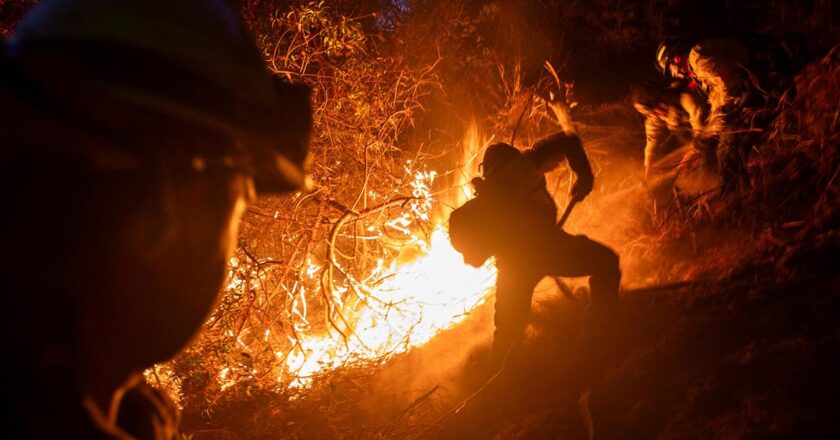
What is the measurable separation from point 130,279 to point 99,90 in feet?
1.75

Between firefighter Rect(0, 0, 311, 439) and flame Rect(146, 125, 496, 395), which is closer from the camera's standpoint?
firefighter Rect(0, 0, 311, 439)

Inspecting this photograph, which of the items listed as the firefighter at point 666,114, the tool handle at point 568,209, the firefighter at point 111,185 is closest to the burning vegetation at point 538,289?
the firefighter at point 666,114

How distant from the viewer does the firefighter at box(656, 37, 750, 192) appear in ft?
16.7

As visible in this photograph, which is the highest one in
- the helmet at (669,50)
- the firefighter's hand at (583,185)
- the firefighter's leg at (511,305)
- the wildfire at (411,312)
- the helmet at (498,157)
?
the helmet at (498,157)

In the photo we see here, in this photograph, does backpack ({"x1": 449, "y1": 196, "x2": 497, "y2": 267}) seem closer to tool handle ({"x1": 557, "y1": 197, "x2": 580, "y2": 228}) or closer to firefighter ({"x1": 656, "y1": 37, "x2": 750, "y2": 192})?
tool handle ({"x1": 557, "y1": 197, "x2": 580, "y2": 228})

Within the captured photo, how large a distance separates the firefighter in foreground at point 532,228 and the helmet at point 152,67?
2784 mm

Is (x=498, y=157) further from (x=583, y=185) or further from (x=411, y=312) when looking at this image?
(x=411, y=312)

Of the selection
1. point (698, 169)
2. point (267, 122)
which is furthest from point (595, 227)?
point (267, 122)

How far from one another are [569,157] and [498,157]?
62 centimetres

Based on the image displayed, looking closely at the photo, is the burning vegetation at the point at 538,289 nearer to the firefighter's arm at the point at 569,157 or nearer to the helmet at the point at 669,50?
the helmet at the point at 669,50

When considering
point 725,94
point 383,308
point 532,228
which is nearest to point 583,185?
point 532,228

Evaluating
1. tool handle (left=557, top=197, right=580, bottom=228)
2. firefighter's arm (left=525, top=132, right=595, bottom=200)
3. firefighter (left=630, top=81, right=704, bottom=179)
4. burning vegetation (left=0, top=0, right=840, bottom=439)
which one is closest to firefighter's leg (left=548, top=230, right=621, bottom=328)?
tool handle (left=557, top=197, right=580, bottom=228)

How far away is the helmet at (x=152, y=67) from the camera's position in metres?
1.24

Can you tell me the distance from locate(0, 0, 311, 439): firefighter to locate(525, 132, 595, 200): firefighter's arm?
10.1 ft
